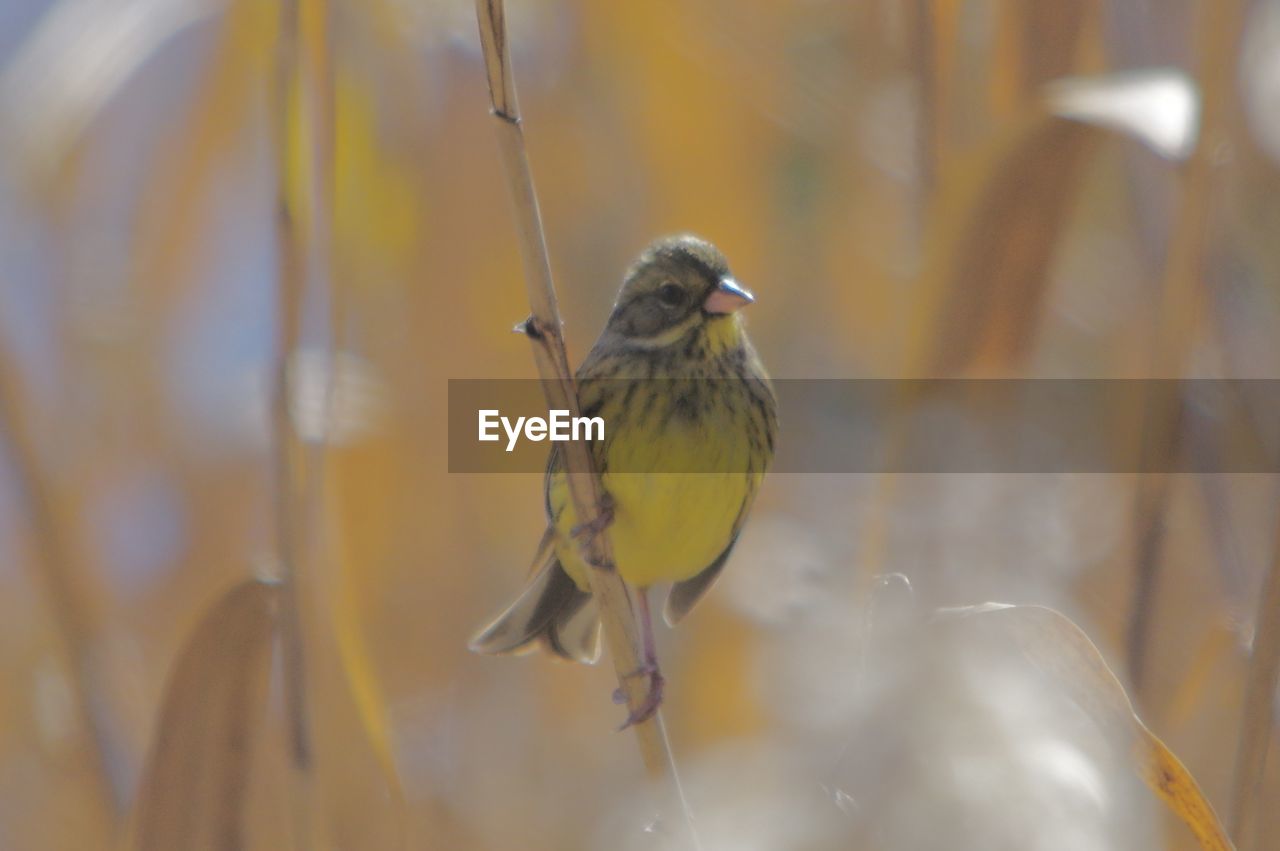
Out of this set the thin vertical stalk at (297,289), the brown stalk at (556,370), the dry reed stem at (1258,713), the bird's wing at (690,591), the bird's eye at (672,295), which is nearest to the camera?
the brown stalk at (556,370)

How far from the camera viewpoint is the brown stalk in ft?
4.04

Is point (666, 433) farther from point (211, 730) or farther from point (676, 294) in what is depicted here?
point (211, 730)

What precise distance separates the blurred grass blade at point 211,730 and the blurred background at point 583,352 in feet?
0.04

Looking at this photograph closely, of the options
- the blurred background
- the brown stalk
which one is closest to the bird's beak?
the blurred background

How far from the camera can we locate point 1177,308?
1832 mm

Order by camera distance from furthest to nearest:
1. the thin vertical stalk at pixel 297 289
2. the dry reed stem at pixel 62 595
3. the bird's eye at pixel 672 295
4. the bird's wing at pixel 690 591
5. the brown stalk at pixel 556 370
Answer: the bird's wing at pixel 690 591, the bird's eye at pixel 672 295, the dry reed stem at pixel 62 595, the thin vertical stalk at pixel 297 289, the brown stalk at pixel 556 370

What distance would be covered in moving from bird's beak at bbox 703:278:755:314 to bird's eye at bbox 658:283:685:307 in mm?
50

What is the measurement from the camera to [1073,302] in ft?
8.79

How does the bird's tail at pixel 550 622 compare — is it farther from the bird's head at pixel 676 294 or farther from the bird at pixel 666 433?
the bird's head at pixel 676 294

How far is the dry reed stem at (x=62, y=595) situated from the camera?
1889 mm

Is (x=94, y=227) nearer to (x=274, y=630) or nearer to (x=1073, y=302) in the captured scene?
(x=274, y=630)

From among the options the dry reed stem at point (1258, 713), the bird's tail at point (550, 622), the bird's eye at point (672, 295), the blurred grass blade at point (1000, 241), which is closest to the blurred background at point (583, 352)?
the blurred grass blade at point (1000, 241)

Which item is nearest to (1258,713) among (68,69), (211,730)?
(211,730)

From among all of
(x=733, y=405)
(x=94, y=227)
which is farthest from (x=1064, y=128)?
(x=94, y=227)
